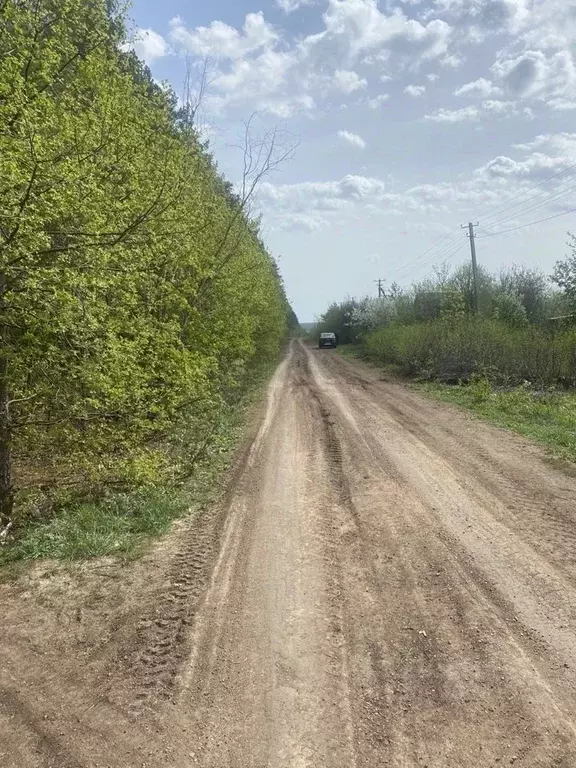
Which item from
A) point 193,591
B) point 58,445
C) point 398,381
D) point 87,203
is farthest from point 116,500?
point 398,381

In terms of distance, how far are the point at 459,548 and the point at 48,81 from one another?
250 inches

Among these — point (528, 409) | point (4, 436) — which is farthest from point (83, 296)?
A: point (528, 409)

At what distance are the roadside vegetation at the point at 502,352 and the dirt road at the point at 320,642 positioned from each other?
423cm

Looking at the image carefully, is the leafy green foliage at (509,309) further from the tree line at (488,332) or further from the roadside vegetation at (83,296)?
the roadside vegetation at (83,296)

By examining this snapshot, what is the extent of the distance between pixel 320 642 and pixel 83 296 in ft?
13.2

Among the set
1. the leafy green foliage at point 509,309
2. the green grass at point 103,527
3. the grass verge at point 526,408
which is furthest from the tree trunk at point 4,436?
the leafy green foliage at point 509,309

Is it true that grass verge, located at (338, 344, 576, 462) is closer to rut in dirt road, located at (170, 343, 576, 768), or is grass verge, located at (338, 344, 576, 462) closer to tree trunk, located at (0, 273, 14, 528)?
rut in dirt road, located at (170, 343, 576, 768)

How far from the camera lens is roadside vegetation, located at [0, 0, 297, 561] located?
5.02 metres

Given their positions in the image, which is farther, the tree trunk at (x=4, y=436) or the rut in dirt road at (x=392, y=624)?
the tree trunk at (x=4, y=436)

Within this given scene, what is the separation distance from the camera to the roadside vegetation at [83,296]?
5.02 metres

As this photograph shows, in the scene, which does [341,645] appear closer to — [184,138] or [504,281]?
[184,138]

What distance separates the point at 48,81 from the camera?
564 cm

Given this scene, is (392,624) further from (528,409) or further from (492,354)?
(492,354)

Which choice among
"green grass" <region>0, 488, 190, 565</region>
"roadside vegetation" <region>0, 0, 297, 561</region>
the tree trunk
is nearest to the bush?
"roadside vegetation" <region>0, 0, 297, 561</region>
